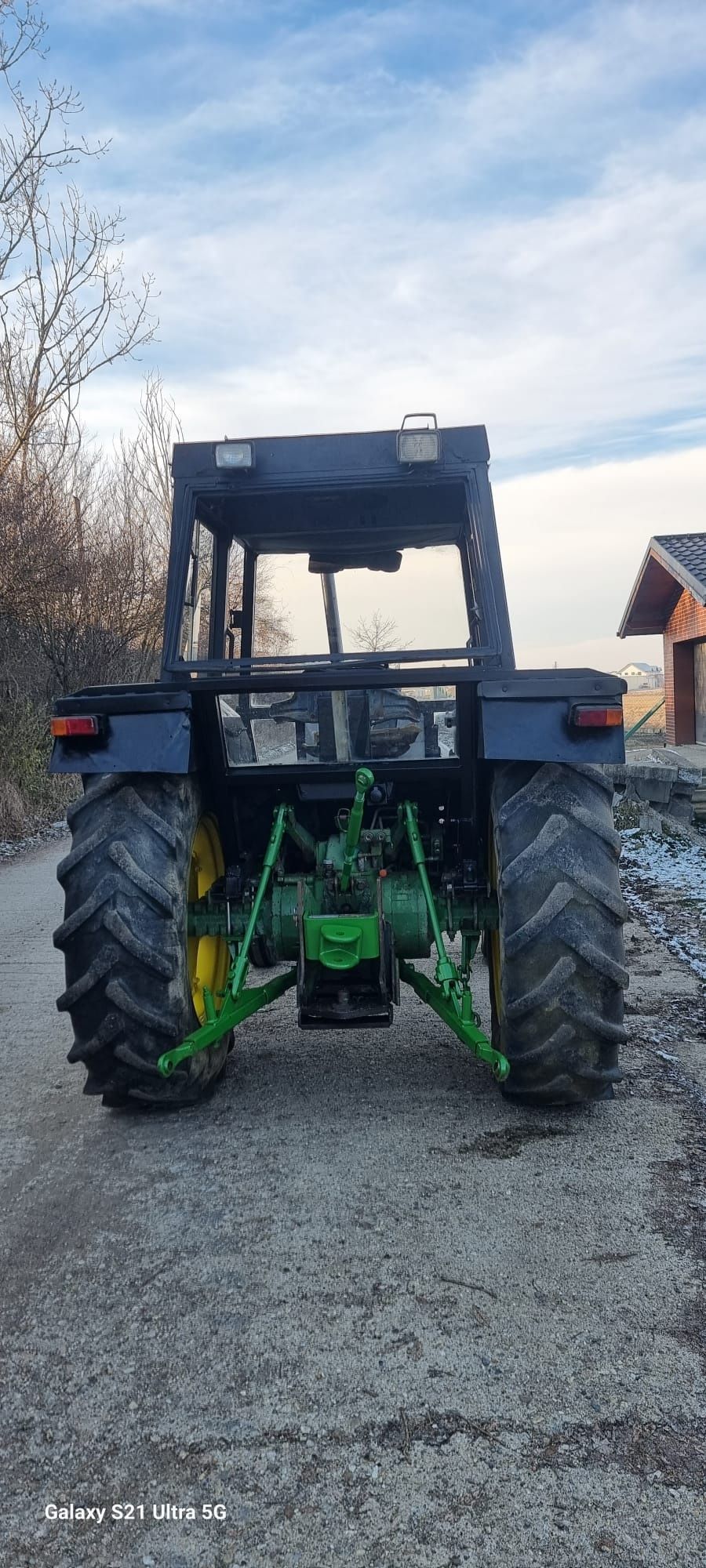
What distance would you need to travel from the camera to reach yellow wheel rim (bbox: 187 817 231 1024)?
4.00 metres

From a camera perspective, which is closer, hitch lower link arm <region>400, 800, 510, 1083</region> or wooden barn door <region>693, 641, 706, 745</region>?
hitch lower link arm <region>400, 800, 510, 1083</region>

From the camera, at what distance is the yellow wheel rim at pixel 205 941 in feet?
13.1

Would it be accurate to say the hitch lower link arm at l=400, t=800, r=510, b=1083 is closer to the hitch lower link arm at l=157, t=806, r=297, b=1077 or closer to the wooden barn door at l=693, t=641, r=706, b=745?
the hitch lower link arm at l=157, t=806, r=297, b=1077

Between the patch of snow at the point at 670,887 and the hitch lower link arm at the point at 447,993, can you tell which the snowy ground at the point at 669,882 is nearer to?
the patch of snow at the point at 670,887

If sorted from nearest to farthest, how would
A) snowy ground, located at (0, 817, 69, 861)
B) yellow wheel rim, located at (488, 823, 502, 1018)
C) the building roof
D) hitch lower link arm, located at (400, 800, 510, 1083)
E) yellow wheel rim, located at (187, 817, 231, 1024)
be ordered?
hitch lower link arm, located at (400, 800, 510, 1083)
yellow wheel rim, located at (488, 823, 502, 1018)
yellow wheel rim, located at (187, 817, 231, 1024)
snowy ground, located at (0, 817, 69, 861)
the building roof

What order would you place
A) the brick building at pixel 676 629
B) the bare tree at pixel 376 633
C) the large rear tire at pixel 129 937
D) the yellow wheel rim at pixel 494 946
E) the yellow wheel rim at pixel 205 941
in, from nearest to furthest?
the large rear tire at pixel 129 937 → the yellow wheel rim at pixel 494 946 → the yellow wheel rim at pixel 205 941 → the bare tree at pixel 376 633 → the brick building at pixel 676 629

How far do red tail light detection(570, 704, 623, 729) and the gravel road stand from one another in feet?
4.24

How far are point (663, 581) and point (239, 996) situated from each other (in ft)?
59.0

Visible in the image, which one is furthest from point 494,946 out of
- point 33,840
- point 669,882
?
point 33,840

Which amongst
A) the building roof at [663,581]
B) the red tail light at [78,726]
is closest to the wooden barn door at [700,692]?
the building roof at [663,581]

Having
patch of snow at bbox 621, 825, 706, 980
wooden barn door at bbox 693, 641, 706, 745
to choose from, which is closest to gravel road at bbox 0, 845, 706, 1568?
patch of snow at bbox 621, 825, 706, 980

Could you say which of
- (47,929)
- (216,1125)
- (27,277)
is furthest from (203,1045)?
(27,277)

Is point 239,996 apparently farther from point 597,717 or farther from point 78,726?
point 597,717

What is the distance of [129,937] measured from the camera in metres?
3.52
